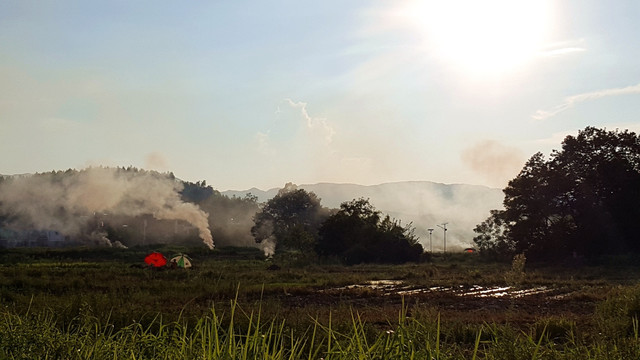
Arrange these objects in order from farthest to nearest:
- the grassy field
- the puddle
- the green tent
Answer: the green tent, the puddle, the grassy field

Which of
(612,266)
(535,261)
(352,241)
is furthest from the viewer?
(352,241)

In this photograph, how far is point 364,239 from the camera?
72500mm

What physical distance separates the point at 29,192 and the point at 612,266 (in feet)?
375

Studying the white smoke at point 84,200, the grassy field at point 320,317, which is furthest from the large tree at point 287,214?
the grassy field at point 320,317

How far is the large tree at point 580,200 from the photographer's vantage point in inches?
2194

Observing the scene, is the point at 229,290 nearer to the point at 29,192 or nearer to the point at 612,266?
the point at 612,266

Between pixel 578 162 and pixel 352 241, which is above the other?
pixel 578 162

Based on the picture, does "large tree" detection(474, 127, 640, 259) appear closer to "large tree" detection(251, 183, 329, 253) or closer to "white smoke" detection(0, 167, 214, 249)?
"white smoke" detection(0, 167, 214, 249)

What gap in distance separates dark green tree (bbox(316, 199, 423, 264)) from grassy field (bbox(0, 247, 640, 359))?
18.2 m

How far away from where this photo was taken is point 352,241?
73.8m

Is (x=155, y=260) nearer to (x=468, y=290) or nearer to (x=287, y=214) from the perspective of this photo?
(x=468, y=290)

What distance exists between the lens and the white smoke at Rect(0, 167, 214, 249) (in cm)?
11331

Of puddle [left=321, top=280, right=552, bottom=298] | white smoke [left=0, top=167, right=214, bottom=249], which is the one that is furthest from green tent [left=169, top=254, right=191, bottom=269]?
white smoke [left=0, top=167, right=214, bottom=249]

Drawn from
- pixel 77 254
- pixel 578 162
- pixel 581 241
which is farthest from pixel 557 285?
pixel 77 254
